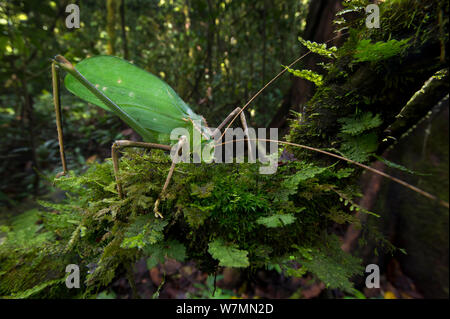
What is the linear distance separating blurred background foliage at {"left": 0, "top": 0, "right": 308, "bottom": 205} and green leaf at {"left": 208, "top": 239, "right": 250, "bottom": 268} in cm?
117

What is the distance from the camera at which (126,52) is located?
292 cm

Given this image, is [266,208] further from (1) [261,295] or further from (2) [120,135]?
(2) [120,135]

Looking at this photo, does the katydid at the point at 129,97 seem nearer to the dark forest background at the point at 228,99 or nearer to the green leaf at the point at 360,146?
the dark forest background at the point at 228,99

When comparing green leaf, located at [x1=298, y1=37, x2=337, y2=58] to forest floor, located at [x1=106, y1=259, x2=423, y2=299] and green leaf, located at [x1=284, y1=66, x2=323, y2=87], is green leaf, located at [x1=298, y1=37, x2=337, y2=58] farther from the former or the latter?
forest floor, located at [x1=106, y1=259, x2=423, y2=299]

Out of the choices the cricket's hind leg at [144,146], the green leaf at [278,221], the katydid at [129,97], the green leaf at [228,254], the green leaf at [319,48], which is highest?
the green leaf at [319,48]

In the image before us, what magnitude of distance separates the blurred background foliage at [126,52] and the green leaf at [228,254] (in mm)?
1167

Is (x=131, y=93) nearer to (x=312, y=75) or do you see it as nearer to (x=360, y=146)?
(x=312, y=75)

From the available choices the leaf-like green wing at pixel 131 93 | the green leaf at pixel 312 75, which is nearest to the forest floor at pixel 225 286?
the leaf-like green wing at pixel 131 93

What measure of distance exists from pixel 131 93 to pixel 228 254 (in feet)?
2.37

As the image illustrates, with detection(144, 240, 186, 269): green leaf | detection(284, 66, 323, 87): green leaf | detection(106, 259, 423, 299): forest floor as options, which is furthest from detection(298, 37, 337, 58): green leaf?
detection(106, 259, 423, 299): forest floor

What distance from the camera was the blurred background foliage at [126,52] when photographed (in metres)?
2.02

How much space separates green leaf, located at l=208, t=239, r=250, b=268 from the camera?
46 centimetres

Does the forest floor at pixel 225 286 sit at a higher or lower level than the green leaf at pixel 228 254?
lower
